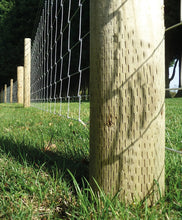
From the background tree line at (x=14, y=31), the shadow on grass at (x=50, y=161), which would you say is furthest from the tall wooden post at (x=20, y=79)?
the background tree line at (x=14, y=31)

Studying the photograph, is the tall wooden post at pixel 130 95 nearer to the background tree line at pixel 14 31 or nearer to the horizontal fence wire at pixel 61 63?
the horizontal fence wire at pixel 61 63

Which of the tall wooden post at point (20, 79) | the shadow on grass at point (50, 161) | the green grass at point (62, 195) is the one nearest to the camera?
the green grass at point (62, 195)

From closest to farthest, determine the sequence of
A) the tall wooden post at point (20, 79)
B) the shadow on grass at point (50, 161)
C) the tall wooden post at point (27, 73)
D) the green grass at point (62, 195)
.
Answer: the green grass at point (62, 195)
the shadow on grass at point (50, 161)
the tall wooden post at point (27, 73)
the tall wooden post at point (20, 79)

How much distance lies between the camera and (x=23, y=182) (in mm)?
1024

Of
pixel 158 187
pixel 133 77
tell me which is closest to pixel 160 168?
pixel 158 187

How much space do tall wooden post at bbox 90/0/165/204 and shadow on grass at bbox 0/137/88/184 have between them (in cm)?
24

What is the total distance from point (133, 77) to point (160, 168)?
336 mm

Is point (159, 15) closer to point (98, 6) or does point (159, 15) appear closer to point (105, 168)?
point (98, 6)

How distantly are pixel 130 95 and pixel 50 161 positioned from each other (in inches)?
24.8

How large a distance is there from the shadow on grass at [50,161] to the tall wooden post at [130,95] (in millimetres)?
241

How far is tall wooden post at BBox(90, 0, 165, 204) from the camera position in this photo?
0.85 m

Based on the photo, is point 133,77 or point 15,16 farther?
point 15,16

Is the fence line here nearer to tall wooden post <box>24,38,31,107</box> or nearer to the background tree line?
tall wooden post <box>24,38,31,107</box>

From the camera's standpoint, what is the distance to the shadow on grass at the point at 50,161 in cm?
113
